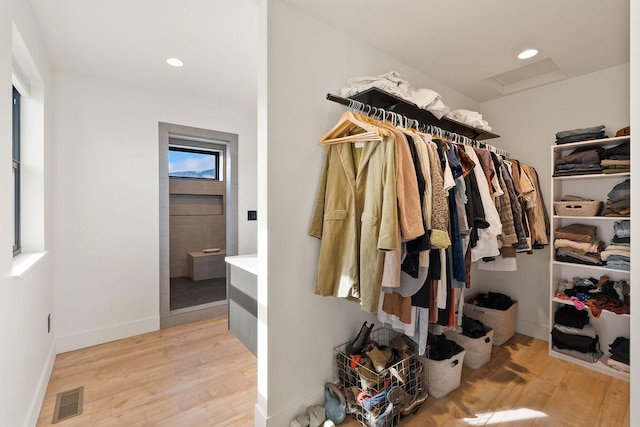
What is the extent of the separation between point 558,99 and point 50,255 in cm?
456

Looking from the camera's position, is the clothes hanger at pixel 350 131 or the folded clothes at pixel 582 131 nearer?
the clothes hanger at pixel 350 131

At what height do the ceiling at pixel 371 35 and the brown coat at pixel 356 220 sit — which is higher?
the ceiling at pixel 371 35

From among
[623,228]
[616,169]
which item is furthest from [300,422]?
[616,169]

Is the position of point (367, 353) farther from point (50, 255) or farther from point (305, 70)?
point (50, 255)

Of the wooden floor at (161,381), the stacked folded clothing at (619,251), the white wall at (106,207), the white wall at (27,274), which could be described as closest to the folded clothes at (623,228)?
the stacked folded clothing at (619,251)

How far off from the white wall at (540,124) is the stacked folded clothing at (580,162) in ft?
0.85

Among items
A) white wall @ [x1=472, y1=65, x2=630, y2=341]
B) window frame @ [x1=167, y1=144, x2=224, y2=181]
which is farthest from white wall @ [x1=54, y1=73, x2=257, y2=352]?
white wall @ [x1=472, y1=65, x2=630, y2=341]

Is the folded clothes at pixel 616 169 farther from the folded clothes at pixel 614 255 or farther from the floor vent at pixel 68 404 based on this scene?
the floor vent at pixel 68 404

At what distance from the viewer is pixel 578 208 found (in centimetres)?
258

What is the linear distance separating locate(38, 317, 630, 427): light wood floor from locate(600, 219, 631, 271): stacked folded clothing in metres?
0.84

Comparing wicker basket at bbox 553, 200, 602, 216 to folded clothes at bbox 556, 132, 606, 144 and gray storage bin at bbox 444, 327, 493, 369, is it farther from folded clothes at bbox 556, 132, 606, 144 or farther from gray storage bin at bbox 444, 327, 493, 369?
gray storage bin at bbox 444, 327, 493, 369

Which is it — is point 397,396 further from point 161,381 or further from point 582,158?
point 582,158

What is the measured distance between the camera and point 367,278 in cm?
160

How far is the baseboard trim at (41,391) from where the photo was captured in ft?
5.89
